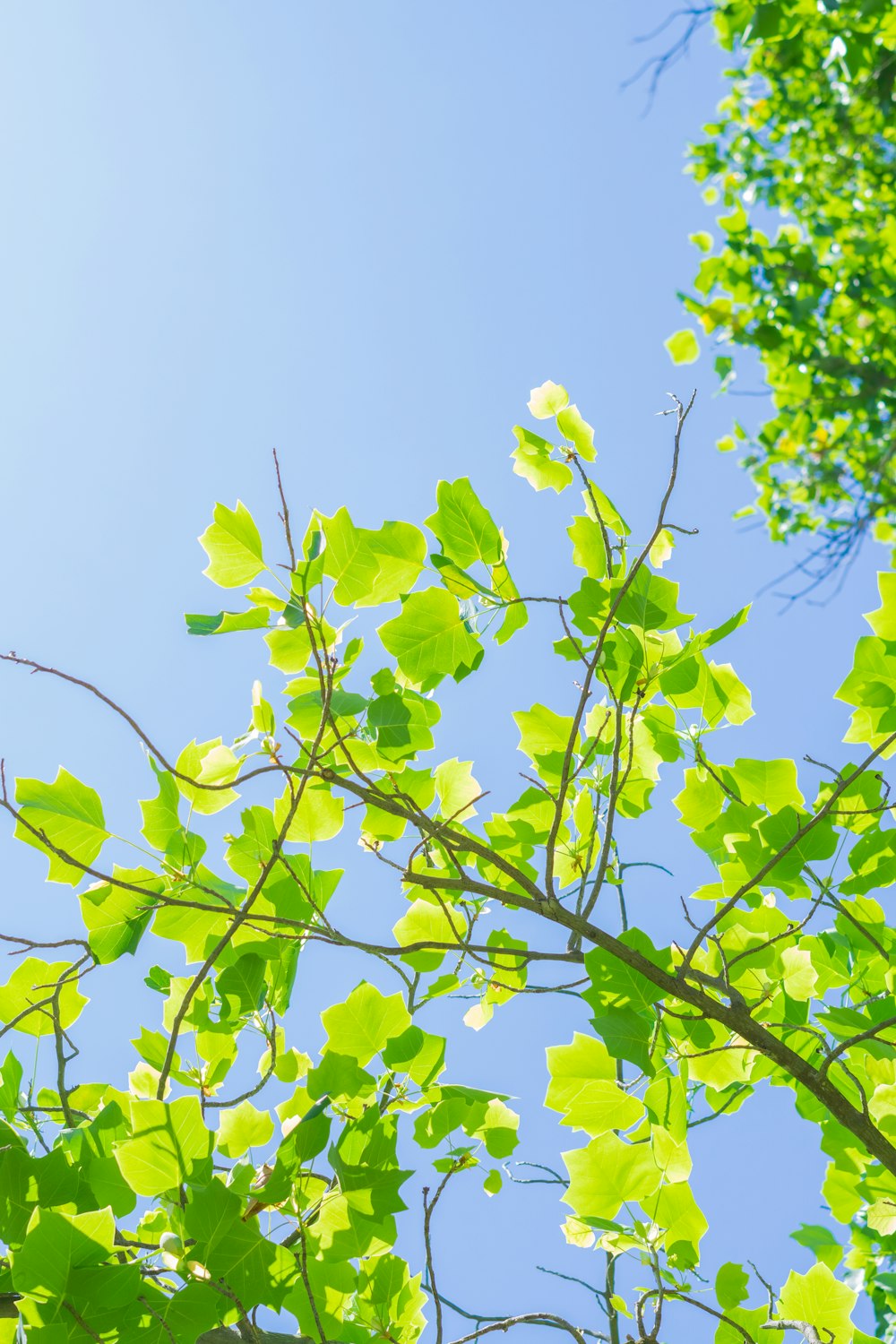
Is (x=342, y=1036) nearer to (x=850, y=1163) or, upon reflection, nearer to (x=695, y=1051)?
(x=695, y=1051)

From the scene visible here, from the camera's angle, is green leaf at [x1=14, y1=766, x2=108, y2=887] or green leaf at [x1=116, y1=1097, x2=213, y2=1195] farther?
green leaf at [x1=14, y1=766, x2=108, y2=887]

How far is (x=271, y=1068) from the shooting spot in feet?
3.95

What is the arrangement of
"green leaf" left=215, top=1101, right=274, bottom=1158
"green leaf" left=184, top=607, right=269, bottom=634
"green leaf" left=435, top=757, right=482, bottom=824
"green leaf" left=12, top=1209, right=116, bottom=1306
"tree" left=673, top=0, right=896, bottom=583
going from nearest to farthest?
"green leaf" left=12, top=1209, right=116, bottom=1306
"green leaf" left=215, top=1101, right=274, bottom=1158
"green leaf" left=184, top=607, right=269, bottom=634
"green leaf" left=435, top=757, right=482, bottom=824
"tree" left=673, top=0, right=896, bottom=583

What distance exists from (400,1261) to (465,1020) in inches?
13.5

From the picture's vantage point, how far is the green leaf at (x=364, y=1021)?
3.63ft

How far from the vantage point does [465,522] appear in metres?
1.22

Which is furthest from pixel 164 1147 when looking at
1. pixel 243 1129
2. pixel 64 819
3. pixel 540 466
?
pixel 540 466

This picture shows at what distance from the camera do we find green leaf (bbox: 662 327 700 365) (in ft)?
14.0

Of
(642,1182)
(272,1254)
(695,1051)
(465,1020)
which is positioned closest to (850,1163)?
(695,1051)

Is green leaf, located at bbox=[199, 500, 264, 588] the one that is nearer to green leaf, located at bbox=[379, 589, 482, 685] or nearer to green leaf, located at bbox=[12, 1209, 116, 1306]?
green leaf, located at bbox=[379, 589, 482, 685]

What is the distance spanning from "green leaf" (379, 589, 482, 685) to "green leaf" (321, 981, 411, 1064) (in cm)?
39

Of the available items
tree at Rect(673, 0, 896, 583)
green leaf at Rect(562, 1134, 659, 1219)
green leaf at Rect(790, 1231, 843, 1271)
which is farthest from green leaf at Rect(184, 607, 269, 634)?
tree at Rect(673, 0, 896, 583)

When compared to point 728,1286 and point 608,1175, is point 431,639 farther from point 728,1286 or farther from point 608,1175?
point 728,1286

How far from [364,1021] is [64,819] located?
1.39 ft
